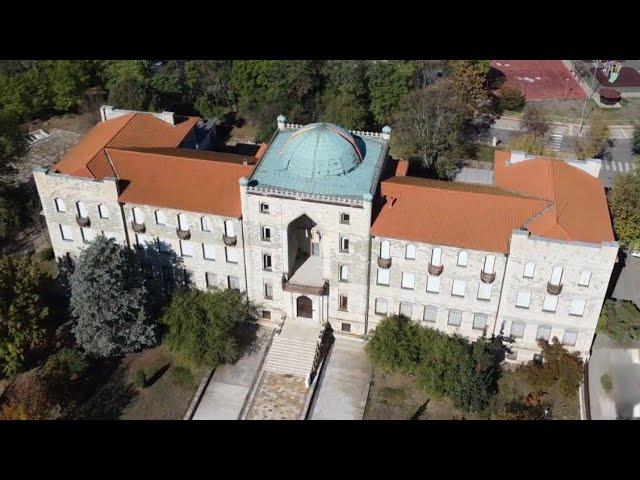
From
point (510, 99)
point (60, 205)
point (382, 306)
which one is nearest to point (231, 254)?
point (382, 306)

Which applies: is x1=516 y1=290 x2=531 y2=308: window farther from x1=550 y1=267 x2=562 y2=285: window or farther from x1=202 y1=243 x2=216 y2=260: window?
x1=202 y1=243 x2=216 y2=260: window

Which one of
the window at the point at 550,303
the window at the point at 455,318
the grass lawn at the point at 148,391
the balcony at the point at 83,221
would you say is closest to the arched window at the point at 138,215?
the balcony at the point at 83,221

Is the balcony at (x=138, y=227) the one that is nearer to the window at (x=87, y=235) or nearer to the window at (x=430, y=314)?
the window at (x=87, y=235)

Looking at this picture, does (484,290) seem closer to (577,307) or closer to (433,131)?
(577,307)

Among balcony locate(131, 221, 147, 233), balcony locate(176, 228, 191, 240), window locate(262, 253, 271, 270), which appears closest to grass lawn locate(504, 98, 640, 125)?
window locate(262, 253, 271, 270)

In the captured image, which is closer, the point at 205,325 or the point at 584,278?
the point at 584,278

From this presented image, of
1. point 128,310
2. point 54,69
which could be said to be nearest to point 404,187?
point 128,310
